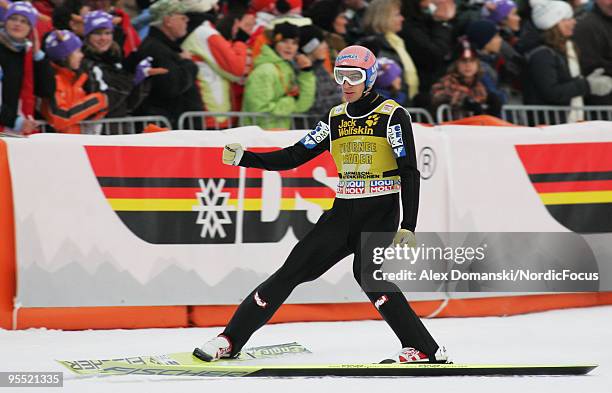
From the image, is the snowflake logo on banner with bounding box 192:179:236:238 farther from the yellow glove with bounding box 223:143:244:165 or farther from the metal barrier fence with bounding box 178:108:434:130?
the yellow glove with bounding box 223:143:244:165

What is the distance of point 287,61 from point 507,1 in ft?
11.5

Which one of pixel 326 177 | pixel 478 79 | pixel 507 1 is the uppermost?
pixel 507 1

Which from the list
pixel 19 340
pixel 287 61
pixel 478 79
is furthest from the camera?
pixel 478 79

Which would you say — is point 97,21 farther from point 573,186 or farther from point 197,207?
point 573,186

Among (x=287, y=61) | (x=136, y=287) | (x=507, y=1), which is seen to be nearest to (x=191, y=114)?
(x=287, y=61)

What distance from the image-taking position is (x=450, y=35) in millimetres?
13328

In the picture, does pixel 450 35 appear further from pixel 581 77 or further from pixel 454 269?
pixel 454 269

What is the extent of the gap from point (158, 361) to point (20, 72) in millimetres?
3873

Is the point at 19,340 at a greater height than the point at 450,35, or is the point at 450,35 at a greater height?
the point at 450,35

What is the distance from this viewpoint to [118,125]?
10.7 m

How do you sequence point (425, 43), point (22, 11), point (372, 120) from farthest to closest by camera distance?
point (425, 43) → point (22, 11) → point (372, 120)

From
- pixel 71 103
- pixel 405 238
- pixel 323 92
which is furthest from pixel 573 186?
pixel 71 103

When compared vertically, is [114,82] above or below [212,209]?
above

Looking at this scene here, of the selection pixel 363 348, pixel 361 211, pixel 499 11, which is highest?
pixel 499 11
